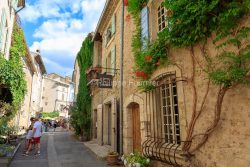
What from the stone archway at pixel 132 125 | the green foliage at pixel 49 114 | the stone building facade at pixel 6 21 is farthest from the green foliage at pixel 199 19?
the green foliage at pixel 49 114

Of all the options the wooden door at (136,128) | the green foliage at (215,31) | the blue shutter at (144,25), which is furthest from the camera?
the wooden door at (136,128)

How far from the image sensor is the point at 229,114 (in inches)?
157

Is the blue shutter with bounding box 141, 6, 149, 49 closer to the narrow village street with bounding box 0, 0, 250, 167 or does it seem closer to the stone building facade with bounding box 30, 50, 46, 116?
the narrow village street with bounding box 0, 0, 250, 167

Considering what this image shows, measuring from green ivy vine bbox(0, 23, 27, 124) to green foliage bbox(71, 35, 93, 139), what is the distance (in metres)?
4.39

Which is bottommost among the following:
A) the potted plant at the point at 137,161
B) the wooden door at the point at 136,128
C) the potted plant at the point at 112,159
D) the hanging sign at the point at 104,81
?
the potted plant at the point at 112,159

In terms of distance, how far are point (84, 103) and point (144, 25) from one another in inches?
380

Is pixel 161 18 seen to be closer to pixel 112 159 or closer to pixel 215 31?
pixel 215 31

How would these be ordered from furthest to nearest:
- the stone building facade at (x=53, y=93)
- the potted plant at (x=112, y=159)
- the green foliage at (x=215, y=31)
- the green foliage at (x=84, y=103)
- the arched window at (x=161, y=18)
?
the stone building facade at (x=53, y=93) < the green foliage at (x=84, y=103) < the potted plant at (x=112, y=159) < the arched window at (x=161, y=18) < the green foliage at (x=215, y=31)

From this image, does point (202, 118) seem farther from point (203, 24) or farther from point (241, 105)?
point (203, 24)

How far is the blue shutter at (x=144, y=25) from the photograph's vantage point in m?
7.01

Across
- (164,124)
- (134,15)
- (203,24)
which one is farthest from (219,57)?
(134,15)

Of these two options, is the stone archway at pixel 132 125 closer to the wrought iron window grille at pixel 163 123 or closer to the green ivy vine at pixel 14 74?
the wrought iron window grille at pixel 163 123

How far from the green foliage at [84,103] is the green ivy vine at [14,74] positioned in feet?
14.4

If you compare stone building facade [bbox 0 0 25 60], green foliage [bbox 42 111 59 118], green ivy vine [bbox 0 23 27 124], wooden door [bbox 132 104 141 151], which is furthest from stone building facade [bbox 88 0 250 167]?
green foliage [bbox 42 111 59 118]
